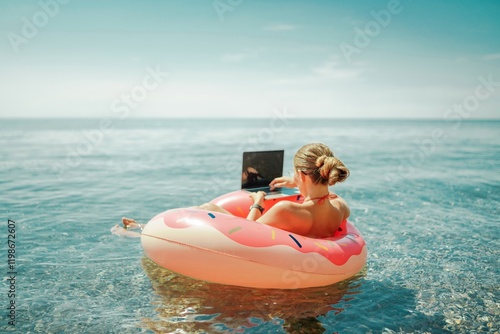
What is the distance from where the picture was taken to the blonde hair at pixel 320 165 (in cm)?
397

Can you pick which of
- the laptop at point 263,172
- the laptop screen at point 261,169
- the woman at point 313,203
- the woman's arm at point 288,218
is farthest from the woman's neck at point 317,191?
the laptop screen at point 261,169

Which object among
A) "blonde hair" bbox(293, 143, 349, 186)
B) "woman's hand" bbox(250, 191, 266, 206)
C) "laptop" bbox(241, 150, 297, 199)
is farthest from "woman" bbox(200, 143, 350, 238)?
"laptop" bbox(241, 150, 297, 199)

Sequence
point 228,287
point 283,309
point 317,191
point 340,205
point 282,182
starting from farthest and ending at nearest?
1. point 282,182
2. point 340,205
3. point 228,287
4. point 317,191
5. point 283,309

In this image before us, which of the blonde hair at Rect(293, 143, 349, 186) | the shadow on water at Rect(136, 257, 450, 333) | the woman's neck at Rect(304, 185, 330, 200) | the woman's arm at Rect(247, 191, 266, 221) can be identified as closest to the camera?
the shadow on water at Rect(136, 257, 450, 333)

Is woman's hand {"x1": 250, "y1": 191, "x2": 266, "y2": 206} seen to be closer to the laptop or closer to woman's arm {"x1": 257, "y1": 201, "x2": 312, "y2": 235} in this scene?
the laptop

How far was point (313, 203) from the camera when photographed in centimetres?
430

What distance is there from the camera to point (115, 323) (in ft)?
12.2

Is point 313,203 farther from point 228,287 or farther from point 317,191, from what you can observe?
point 228,287

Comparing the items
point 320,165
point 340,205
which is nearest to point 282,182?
point 340,205

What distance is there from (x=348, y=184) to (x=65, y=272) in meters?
8.02

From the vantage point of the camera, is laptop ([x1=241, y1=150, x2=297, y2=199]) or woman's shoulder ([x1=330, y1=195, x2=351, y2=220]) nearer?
woman's shoulder ([x1=330, y1=195, x2=351, y2=220])

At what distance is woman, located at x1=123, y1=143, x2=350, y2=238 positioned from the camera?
13.3 ft

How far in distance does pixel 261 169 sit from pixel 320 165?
4.37 feet

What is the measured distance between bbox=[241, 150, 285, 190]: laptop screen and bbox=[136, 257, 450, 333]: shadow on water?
1440mm
